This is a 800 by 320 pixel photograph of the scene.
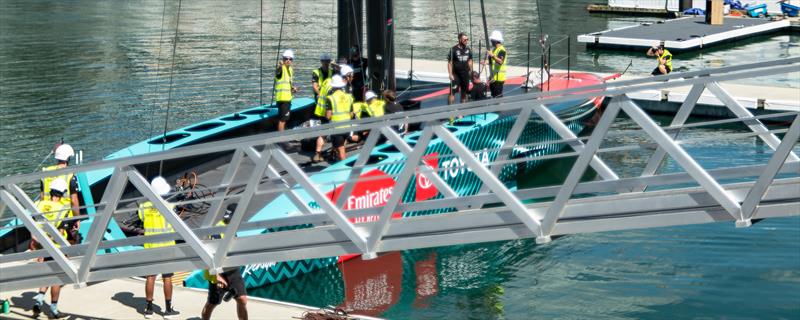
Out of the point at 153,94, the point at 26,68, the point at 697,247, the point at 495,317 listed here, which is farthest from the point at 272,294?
the point at 26,68

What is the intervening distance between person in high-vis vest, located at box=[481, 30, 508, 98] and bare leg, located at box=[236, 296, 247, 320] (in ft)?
32.2

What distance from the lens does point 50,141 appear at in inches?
952

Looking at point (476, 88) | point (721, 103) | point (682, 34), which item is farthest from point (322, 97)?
point (682, 34)

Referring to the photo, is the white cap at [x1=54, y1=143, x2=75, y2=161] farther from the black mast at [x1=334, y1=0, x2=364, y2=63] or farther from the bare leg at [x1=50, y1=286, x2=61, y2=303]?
the black mast at [x1=334, y1=0, x2=364, y2=63]

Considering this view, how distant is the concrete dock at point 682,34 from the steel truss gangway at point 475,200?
2880 centimetres

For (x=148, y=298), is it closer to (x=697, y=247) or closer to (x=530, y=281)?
(x=530, y=281)

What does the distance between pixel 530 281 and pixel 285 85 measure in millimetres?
5514

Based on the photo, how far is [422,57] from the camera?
3725 cm

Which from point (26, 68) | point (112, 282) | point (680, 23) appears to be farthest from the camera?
point (680, 23)

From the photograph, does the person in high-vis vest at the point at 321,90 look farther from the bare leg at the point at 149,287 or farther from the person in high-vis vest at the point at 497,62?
the bare leg at the point at 149,287

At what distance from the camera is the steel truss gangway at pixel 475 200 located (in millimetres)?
7891

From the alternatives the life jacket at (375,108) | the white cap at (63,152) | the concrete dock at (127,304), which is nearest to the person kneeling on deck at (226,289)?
the concrete dock at (127,304)

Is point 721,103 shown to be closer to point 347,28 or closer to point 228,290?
point 347,28

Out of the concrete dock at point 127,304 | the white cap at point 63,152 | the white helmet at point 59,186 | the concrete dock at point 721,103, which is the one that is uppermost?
the white cap at point 63,152
